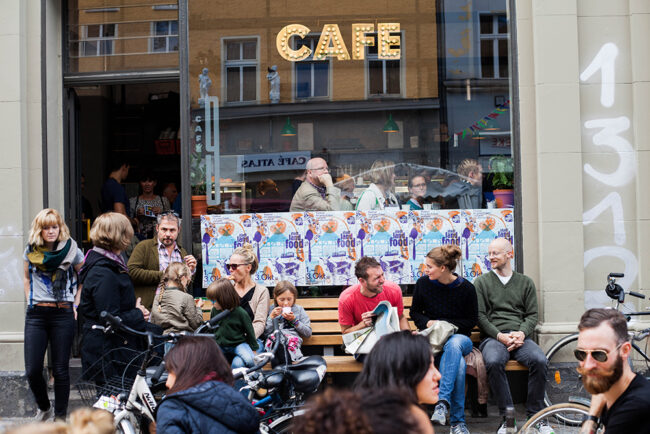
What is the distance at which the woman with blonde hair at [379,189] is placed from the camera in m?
8.88

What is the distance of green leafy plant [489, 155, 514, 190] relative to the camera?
8.62 metres

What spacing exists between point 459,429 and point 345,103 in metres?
3.77

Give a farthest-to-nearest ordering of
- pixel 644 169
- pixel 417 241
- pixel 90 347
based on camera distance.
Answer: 1. pixel 417 241
2. pixel 644 169
3. pixel 90 347

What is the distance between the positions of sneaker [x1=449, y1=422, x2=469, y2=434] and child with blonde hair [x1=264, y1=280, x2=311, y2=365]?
1552mm

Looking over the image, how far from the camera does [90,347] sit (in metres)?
6.68

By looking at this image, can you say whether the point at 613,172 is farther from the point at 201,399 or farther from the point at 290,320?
the point at 201,399

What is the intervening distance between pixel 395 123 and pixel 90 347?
13.4 ft

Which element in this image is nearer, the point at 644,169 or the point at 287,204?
the point at 644,169

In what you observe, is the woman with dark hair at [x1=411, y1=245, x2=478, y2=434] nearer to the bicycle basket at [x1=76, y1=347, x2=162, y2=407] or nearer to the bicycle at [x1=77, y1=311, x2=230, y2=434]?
the bicycle at [x1=77, y1=311, x2=230, y2=434]

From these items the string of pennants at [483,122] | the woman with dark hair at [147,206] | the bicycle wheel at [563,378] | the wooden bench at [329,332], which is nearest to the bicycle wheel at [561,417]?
the wooden bench at [329,332]

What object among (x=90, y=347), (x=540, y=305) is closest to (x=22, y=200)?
(x=90, y=347)

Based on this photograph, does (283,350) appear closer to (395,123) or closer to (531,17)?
(395,123)

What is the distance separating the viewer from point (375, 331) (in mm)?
7277

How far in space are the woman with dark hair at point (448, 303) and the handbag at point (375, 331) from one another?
0.46 m
